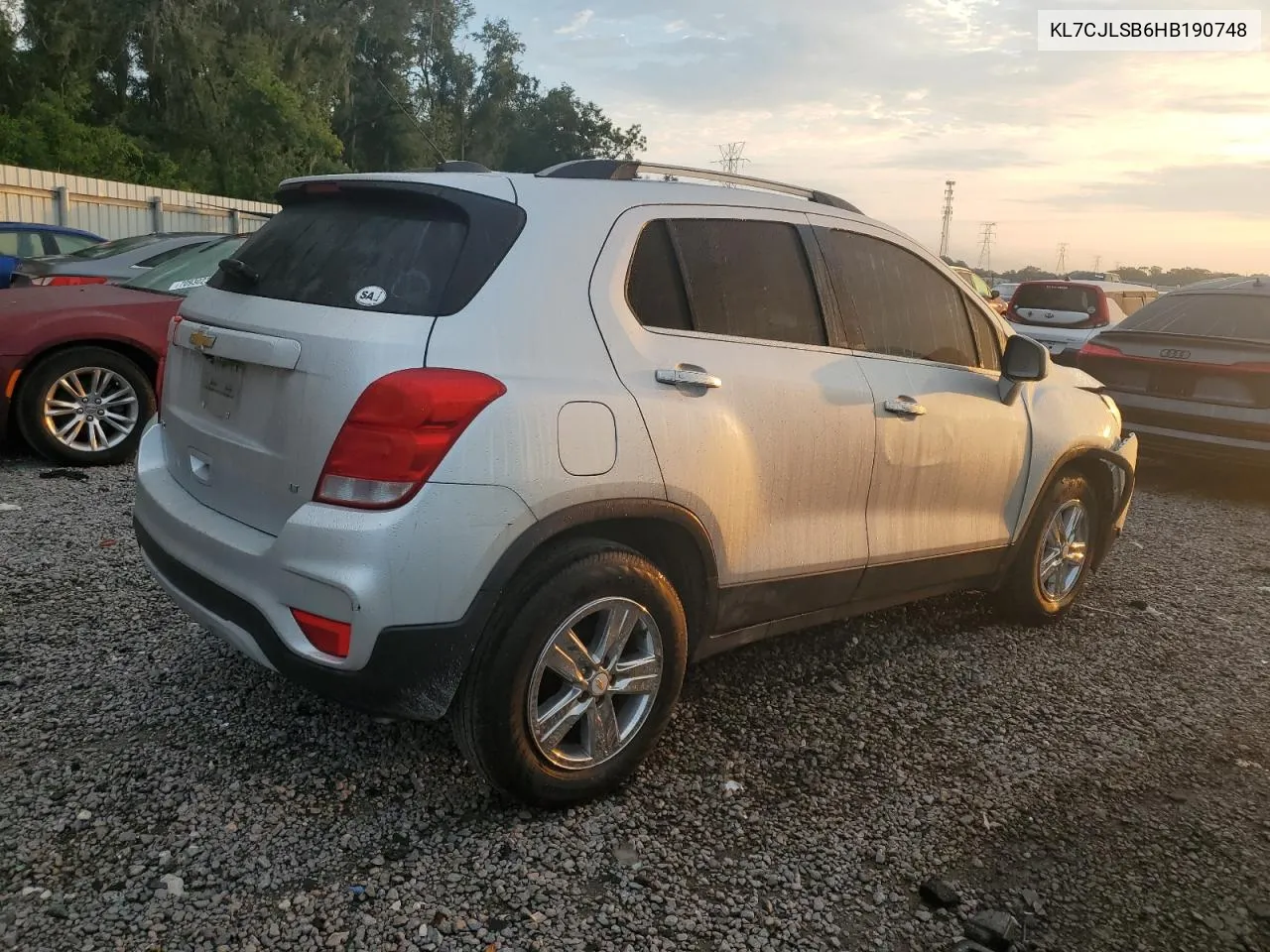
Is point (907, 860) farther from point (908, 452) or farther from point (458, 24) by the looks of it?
point (458, 24)

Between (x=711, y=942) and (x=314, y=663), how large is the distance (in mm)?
1209

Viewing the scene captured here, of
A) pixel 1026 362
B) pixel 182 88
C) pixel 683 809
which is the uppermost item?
pixel 182 88

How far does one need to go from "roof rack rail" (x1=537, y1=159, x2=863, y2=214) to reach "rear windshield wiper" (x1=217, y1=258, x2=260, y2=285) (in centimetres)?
93

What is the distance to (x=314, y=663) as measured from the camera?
2.62 m

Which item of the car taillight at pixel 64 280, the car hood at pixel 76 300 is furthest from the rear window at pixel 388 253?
the car taillight at pixel 64 280

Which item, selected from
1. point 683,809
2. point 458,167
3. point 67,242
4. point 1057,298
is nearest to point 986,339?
point 458,167

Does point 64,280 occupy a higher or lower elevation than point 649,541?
higher

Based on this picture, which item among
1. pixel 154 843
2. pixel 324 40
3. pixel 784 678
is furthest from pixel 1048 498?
pixel 324 40

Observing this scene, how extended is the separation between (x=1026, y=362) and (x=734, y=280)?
64.0 inches

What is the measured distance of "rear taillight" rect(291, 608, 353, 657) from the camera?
8.40ft

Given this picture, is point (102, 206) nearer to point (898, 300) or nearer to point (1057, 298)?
point (1057, 298)

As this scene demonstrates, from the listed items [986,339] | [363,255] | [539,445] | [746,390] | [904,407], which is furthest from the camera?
[986,339]

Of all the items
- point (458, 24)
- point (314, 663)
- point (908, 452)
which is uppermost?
point (458, 24)

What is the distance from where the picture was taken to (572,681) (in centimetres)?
291
